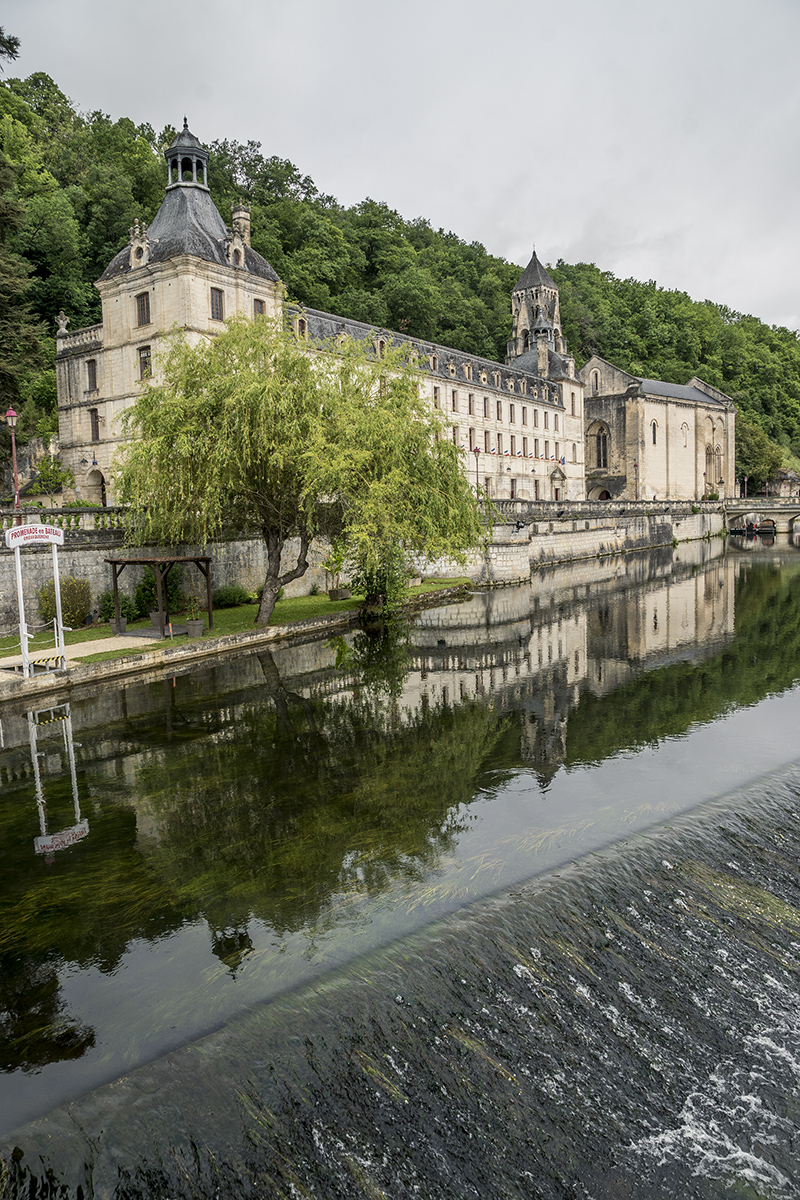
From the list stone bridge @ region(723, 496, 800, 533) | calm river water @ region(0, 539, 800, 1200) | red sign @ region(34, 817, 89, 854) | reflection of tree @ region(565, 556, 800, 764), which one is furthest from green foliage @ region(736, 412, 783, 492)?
red sign @ region(34, 817, 89, 854)

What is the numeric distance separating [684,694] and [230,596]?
16699mm

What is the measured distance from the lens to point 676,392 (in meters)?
91.0

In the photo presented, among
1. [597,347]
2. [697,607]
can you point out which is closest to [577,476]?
[597,347]

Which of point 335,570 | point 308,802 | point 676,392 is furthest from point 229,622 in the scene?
point 676,392

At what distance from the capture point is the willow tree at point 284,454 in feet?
71.1

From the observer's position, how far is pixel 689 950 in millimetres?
7551

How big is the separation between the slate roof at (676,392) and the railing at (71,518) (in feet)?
233

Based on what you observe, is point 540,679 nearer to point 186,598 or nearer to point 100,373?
point 186,598

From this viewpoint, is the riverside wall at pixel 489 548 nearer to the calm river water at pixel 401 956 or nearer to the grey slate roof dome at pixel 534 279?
the calm river water at pixel 401 956

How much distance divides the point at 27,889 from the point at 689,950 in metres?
7.20

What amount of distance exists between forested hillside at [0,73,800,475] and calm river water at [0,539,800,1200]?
23.4 m

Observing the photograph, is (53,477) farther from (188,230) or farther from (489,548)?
(489,548)

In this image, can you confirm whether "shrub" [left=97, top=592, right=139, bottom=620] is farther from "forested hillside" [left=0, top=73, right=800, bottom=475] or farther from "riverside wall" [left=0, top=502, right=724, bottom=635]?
"forested hillside" [left=0, top=73, right=800, bottom=475]

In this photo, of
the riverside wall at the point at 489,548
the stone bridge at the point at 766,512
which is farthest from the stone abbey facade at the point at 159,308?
the stone bridge at the point at 766,512
